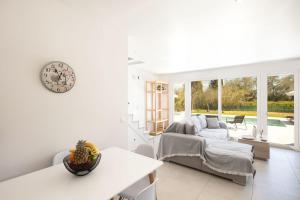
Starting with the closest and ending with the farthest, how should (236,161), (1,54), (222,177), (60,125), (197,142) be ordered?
(1,54) → (60,125) → (236,161) → (222,177) → (197,142)

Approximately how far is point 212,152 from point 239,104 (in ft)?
10.2

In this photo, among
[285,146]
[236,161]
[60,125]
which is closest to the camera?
[60,125]

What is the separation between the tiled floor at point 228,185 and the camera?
2.09m

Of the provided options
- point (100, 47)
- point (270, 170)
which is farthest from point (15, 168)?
point (270, 170)

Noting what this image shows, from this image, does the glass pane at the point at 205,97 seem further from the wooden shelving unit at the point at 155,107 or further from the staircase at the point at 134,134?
the staircase at the point at 134,134

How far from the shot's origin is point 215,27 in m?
2.23

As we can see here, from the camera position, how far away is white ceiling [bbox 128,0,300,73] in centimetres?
174

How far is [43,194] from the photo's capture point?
39.0 inches

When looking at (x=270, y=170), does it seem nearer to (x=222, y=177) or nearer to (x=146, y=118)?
(x=222, y=177)

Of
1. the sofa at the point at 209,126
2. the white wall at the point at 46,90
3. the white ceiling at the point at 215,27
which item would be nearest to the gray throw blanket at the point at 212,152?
the sofa at the point at 209,126

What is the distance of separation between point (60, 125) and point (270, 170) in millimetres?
3779

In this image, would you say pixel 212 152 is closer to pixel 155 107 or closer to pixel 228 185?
pixel 228 185

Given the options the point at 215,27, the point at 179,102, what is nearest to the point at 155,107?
the point at 179,102

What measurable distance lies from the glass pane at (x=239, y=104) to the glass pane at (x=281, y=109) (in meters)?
0.40
